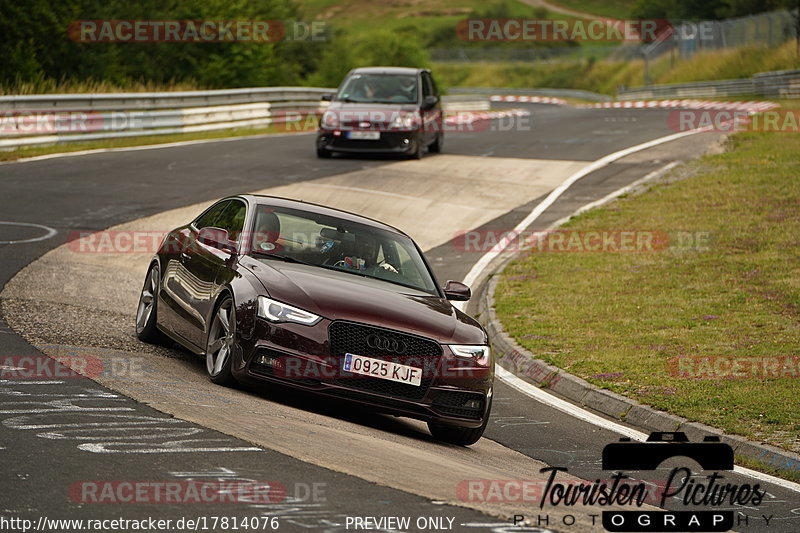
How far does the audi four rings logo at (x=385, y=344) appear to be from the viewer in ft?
26.3

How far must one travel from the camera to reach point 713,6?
87750 mm

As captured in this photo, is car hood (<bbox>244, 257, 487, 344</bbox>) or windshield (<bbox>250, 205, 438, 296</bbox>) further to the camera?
windshield (<bbox>250, 205, 438, 296</bbox>)

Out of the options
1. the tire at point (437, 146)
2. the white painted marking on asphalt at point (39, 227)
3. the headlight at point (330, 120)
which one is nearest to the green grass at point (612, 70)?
the tire at point (437, 146)

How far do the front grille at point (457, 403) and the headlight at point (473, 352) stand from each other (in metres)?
0.25

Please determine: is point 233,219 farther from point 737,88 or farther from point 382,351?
point 737,88

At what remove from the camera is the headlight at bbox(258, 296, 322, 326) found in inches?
316

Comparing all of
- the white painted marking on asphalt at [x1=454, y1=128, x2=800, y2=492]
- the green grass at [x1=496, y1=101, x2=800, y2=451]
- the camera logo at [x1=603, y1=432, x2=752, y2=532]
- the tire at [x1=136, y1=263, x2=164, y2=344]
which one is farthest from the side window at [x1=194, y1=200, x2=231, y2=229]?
the camera logo at [x1=603, y1=432, x2=752, y2=532]

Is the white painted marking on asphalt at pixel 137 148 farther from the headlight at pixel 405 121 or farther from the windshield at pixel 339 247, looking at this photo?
the windshield at pixel 339 247

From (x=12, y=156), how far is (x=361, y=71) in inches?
315

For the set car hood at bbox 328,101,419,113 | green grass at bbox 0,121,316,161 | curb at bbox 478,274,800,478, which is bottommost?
curb at bbox 478,274,800,478

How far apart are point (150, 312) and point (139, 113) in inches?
762

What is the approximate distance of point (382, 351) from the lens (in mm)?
8039

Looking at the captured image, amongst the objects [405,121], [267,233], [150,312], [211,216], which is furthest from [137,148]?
[267,233]

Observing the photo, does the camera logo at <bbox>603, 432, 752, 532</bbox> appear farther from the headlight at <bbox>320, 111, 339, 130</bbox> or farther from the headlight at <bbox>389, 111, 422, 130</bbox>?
the headlight at <bbox>320, 111, 339, 130</bbox>
